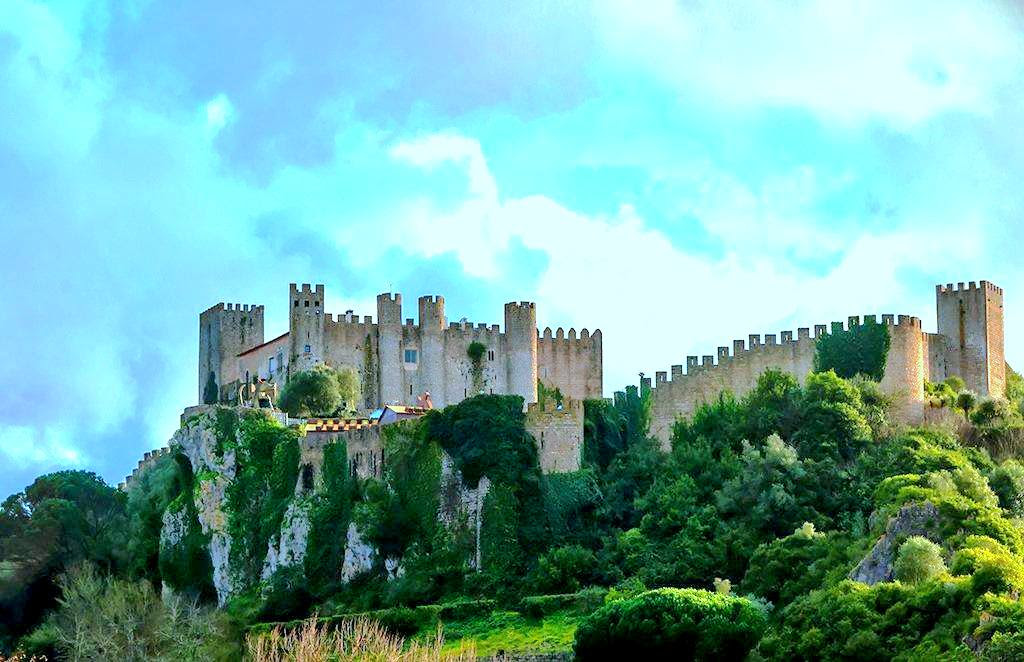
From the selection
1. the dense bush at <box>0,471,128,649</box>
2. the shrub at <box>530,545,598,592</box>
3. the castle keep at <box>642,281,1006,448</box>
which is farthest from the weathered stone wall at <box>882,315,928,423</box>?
the dense bush at <box>0,471,128,649</box>

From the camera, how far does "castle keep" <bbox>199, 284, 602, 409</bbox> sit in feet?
268

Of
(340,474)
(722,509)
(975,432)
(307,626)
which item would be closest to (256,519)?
(340,474)

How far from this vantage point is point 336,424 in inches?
2933

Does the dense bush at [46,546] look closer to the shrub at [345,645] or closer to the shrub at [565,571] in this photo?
the shrub at [345,645]

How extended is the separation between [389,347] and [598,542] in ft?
59.2

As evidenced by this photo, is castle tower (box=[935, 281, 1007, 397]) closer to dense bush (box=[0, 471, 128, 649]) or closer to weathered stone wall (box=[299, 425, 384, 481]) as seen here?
weathered stone wall (box=[299, 425, 384, 481])

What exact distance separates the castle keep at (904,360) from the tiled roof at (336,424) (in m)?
8.95

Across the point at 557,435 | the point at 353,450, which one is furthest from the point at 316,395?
the point at 557,435

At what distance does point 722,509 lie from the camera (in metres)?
63.3

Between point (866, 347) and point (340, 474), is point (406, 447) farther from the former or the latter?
point (866, 347)

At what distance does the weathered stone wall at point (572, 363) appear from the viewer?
82.1 metres

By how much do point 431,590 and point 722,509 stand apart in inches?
335

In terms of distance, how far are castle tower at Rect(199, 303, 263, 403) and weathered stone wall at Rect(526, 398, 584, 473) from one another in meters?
22.4

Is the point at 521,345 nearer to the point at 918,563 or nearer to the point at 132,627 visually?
the point at 132,627
